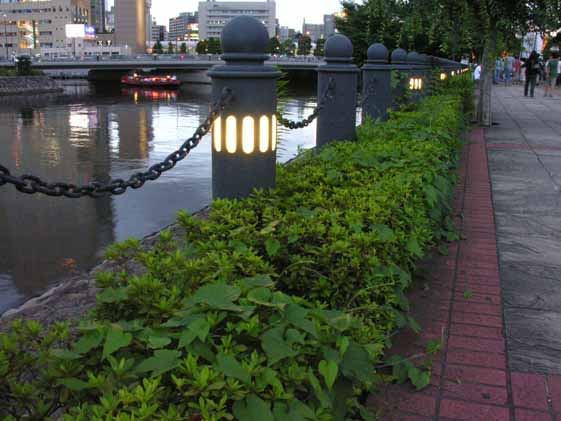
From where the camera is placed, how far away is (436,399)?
2875 millimetres

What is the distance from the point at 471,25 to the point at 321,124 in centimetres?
937

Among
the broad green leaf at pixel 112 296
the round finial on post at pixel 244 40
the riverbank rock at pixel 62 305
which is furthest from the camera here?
the riverbank rock at pixel 62 305

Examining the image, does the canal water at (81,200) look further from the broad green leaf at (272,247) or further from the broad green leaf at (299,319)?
the broad green leaf at (299,319)

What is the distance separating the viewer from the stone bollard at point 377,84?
27.7 ft

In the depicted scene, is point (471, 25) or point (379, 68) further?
point (471, 25)

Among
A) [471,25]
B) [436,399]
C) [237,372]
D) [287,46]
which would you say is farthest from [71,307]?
[287,46]

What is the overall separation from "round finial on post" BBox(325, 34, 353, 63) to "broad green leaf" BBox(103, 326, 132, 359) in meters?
4.48

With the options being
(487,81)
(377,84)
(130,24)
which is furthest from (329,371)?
(130,24)

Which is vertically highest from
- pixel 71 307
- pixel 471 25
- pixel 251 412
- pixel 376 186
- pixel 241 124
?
pixel 471 25

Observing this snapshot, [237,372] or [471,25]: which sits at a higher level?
[471,25]

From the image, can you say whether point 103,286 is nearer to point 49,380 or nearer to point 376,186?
point 49,380

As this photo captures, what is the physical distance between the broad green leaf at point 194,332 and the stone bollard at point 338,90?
4.19 metres

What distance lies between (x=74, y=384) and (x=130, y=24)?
173 m

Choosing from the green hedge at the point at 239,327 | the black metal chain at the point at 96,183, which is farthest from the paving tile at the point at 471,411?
the black metal chain at the point at 96,183
